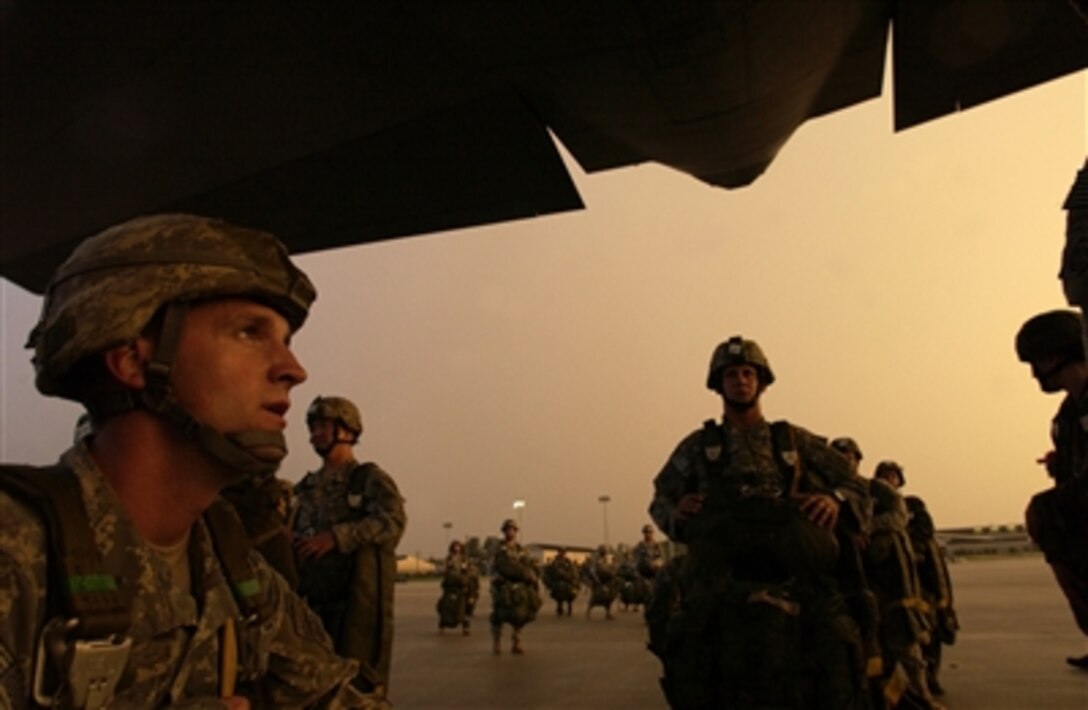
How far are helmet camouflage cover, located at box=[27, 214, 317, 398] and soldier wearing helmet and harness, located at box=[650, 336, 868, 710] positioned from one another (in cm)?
297

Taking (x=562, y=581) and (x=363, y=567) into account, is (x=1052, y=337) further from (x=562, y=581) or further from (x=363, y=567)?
(x=562, y=581)

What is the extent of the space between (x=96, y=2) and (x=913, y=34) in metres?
4.00

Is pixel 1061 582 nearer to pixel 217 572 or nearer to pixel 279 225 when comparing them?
pixel 217 572

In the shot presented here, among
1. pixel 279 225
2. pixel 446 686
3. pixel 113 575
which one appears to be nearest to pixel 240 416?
pixel 113 575

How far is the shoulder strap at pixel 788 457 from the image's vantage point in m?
4.38

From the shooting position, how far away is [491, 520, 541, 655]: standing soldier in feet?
32.7

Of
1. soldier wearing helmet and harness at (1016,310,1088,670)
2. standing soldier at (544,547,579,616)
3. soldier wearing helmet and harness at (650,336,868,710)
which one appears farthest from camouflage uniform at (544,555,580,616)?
soldier wearing helmet and harness at (1016,310,1088,670)

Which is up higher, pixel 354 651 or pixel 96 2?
pixel 96 2

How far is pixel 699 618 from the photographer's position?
3.90 metres

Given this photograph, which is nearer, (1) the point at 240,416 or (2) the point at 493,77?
(1) the point at 240,416

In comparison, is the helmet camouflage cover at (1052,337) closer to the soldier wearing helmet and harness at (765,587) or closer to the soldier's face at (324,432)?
the soldier wearing helmet and harness at (765,587)

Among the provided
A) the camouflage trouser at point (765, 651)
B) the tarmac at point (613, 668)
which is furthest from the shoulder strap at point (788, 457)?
the tarmac at point (613, 668)

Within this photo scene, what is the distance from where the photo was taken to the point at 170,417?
4.81 feet

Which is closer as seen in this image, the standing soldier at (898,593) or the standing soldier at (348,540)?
the standing soldier at (348,540)
